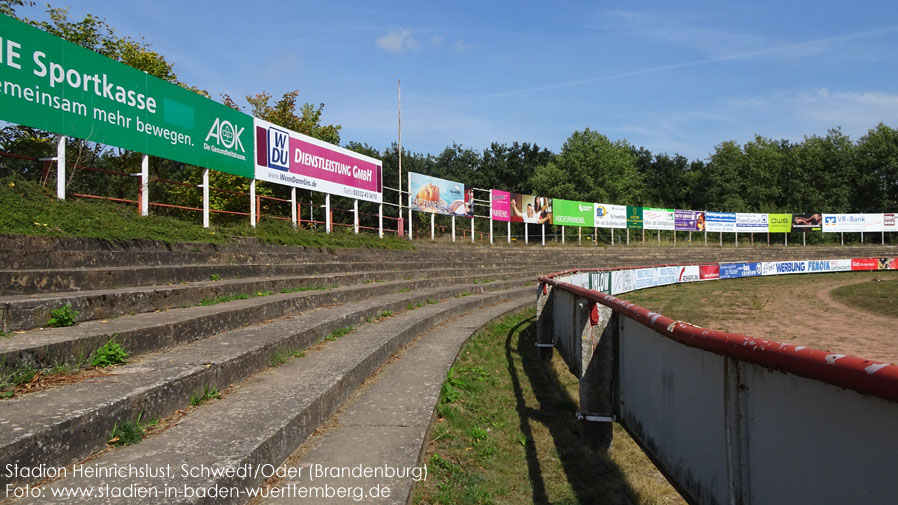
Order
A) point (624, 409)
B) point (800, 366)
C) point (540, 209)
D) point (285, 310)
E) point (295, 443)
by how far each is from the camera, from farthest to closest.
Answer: point (540, 209) < point (285, 310) < point (624, 409) < point (295, 443) < point (800, 366)

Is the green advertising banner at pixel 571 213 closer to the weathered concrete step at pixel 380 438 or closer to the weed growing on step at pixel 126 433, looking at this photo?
the weathered concrete step at pixel 380 438

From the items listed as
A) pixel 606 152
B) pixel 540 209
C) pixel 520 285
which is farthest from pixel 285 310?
pixel 606 152

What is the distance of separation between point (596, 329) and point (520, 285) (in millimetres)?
15647

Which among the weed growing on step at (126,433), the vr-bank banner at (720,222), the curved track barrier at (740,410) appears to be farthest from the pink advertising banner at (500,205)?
the weed growing on step at (126,433)

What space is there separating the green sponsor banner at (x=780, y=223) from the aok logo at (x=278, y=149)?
184 ft

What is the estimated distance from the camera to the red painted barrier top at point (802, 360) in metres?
1.55

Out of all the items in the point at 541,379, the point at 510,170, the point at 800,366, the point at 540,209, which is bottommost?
the point at 541,379

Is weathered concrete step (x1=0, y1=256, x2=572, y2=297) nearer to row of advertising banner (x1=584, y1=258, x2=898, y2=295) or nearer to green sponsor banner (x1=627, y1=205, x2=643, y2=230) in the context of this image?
row of advertising banner (x1=584, y1=258, x2=898, y2=295)

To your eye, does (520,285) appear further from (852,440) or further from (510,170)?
(510,170)

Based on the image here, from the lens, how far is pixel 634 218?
4891cm

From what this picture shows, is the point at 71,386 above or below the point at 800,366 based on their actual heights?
below

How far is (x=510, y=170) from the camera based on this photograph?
80.9 m

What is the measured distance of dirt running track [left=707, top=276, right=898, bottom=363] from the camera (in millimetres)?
11984

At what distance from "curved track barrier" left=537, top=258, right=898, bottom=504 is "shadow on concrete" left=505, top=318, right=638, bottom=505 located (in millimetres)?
255
